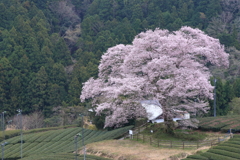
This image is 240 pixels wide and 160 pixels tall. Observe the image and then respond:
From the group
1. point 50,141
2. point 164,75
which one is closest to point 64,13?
point 50,141

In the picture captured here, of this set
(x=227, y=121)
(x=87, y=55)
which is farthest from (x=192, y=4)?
(x=227, y=121)

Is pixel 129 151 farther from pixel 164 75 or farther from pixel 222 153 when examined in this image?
pixel 164 75

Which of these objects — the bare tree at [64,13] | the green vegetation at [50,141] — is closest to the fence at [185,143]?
the green vegetation at [50,141]

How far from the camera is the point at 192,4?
72375mm

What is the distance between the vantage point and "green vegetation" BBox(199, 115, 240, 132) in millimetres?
26538

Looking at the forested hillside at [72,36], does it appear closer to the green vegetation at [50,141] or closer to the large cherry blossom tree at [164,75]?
the green vegetation at [50,141]

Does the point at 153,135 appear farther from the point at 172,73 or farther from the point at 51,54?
the point at 51,54

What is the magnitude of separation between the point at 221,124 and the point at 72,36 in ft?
166

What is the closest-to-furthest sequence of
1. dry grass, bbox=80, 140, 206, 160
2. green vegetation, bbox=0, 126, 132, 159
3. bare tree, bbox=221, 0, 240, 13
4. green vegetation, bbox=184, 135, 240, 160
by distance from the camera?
green vegetation, bbox=184, 135, 240, 160, dry grass, bbox=80, 140, 206, 160, green vegetation, bbox=0, 126, 132, 159, bare tree, bbox=221, 0, 240, 13

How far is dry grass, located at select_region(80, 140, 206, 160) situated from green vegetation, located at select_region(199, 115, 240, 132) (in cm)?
534

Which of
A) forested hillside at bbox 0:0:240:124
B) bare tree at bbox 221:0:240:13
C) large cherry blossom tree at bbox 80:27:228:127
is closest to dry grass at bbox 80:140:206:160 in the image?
large cherry blossom tree at bbox 80:27:228:127

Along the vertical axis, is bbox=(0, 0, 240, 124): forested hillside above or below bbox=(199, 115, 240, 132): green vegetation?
above

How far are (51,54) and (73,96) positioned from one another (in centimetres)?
984

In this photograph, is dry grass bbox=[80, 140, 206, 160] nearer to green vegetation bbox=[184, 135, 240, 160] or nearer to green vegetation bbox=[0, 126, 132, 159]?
green vegetation bbox=[184, 135, 240, 160]
